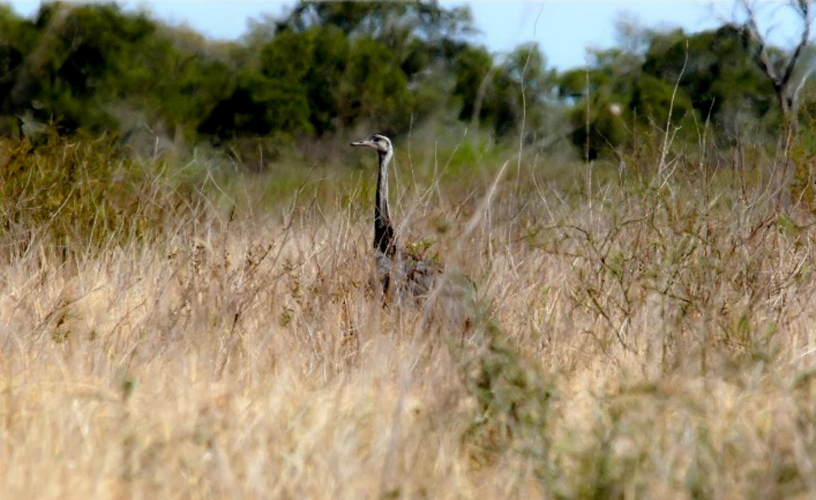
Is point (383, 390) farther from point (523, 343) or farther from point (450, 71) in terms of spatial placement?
point (450, 71)

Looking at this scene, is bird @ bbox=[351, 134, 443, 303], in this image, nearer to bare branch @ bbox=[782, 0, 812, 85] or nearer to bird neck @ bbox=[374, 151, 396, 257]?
bird neck @ bbox=[374, 151, 396, 257]

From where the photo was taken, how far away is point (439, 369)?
3.99 m

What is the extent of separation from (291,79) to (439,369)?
1369 cm

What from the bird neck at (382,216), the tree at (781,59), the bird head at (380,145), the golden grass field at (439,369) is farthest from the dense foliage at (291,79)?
the golden grass field at (439,369)

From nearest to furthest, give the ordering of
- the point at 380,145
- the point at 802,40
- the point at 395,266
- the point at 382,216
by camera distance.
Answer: the point at 395,266, the point at 382,216, the point at 380,145, the point at 802,40

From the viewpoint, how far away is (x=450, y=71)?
1731cm

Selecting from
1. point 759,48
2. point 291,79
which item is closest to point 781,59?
point 759,48

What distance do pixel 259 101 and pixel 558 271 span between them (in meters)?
11.0

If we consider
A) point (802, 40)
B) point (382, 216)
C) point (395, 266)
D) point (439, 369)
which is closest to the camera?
point (439, 369)

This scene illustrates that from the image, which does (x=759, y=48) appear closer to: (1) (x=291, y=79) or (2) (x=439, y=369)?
(1) (x=291, y=79)

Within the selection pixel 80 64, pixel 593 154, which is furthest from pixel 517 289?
pixel 80 64

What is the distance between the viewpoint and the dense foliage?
52.4 ft

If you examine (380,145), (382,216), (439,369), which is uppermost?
(380,145)

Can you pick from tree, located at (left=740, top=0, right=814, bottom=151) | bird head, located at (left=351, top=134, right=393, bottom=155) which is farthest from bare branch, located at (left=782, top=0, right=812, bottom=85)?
bird head, located at (left=351, top=134, right=393, bottom=155)
